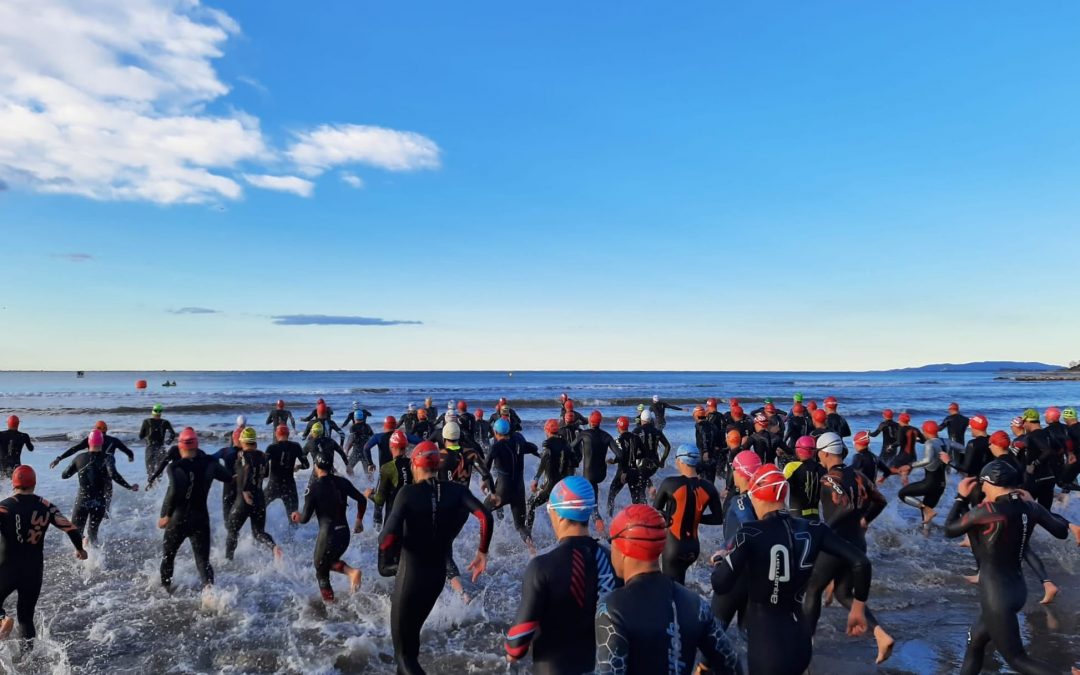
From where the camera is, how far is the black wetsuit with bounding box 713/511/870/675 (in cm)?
414

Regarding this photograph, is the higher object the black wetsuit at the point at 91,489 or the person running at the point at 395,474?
the person running at the point at 395,474

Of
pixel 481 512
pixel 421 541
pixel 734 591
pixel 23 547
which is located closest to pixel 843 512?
pixel 734 591

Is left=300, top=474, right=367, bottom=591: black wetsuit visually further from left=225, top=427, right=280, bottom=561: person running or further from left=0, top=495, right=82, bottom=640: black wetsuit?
left=0, top=495, right=82, bottom=640: black wetsuit

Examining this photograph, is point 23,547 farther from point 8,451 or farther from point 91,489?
point 8,451

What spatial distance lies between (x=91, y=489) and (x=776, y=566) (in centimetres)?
1021

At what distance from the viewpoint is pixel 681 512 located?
22.1 ft

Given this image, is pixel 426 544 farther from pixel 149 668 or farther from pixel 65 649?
pixel 65 649

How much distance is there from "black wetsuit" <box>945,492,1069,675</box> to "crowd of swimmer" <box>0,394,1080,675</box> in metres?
0.01

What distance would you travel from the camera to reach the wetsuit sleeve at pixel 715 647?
293 centimetres

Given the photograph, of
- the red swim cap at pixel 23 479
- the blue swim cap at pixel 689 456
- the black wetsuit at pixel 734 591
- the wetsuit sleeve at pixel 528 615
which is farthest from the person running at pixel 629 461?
the wetsuit sleeve at pixel 528 615

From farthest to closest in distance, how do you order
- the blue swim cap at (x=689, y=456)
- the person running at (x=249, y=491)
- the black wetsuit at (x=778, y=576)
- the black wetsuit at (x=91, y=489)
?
1. the black wetsuit at (x=91, y=489)
2. the person running at (x=249, y=491)
3. the blue swim cap at (x=689, y=456)
4. the black wetsuit at (x=778, y=576)

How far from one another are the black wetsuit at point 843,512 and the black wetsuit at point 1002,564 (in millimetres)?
1133

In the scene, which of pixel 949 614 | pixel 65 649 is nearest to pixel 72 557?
pixel 65 649

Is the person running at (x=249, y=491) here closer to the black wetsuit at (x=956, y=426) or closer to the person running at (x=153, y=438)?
the person running at (x=153, y=438)
